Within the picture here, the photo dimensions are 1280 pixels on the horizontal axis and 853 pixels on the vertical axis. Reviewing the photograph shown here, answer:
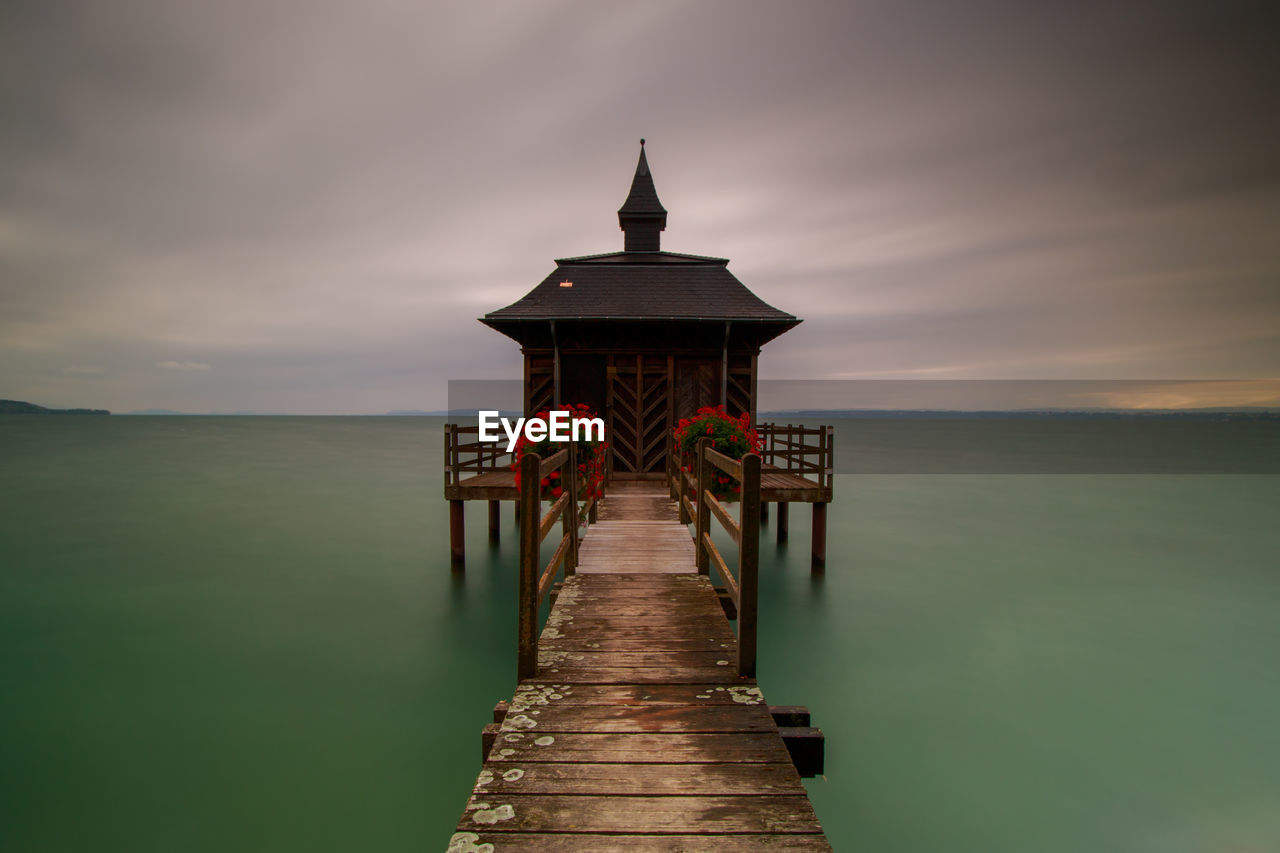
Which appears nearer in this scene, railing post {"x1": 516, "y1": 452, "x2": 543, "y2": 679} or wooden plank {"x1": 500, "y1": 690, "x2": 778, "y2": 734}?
wooden plank {"x1": 500, "y1": 690, "x2": 778, "y2": 734}

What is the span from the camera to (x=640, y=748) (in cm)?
317

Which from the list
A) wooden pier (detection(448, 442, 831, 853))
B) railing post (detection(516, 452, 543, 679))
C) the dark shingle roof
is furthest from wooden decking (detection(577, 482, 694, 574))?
the dark shingle roof

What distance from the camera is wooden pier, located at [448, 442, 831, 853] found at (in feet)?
8.48

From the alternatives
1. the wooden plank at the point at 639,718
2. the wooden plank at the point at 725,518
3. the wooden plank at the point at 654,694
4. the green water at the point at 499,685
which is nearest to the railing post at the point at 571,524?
the wooden plank at the point at 725,518

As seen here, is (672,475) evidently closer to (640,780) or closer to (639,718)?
(639,718)

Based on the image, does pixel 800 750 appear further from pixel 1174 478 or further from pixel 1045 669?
pixel 1174 478

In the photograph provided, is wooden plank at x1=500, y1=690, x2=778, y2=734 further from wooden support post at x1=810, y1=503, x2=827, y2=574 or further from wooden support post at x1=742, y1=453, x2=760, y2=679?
wooden support post at x1=810, y1=503, x2=827, y2=574

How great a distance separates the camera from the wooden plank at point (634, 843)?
2469mm

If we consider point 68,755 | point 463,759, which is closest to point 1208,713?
point 463,759

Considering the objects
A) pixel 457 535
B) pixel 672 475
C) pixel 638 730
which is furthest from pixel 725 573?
pixel 457 535

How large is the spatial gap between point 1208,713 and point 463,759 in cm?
899

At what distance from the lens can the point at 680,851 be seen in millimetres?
2463

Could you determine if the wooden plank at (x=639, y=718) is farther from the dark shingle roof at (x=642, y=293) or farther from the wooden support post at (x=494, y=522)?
the dark shingle roof at (x=642, y=293)

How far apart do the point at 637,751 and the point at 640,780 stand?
9.1 inches
